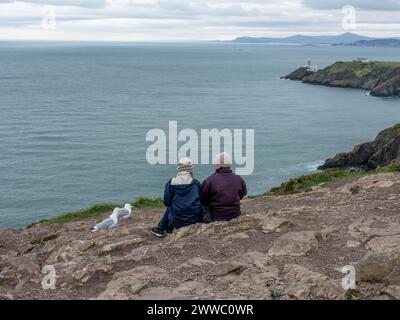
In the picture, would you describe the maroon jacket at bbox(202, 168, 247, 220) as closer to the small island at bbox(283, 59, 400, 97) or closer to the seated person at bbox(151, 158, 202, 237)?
the seated person at bbox(151, 158, 202, 237)

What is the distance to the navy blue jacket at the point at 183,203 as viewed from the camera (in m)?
11.0

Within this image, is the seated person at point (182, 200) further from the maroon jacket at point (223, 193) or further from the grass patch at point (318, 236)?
the grass patch at point (318, 236)

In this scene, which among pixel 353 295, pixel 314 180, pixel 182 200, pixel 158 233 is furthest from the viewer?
pixel 314 180

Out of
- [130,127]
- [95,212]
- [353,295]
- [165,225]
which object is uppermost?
[353,295]

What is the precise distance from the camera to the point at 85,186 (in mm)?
45344

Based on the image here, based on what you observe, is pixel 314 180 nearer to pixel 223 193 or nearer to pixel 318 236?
pixel 223 193

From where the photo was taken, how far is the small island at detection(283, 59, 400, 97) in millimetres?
133650

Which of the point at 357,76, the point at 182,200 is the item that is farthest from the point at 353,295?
the point at 357,76

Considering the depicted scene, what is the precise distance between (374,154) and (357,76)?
369 feet

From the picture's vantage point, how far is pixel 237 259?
9.17 metres

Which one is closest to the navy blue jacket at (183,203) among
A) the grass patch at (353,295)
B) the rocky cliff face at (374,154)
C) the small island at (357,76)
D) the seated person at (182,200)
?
the seated person at (182,200)

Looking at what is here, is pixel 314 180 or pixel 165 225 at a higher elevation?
pixel 165 225
